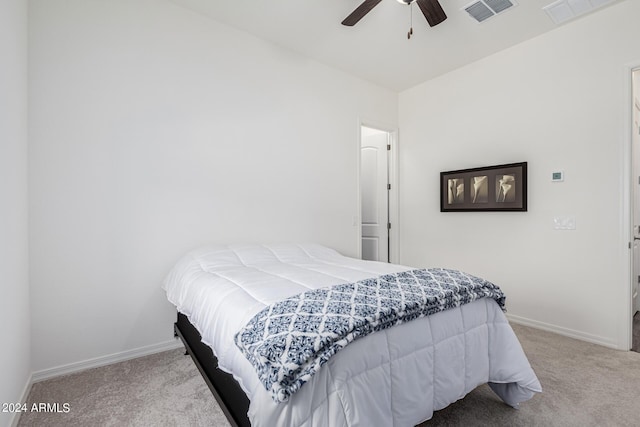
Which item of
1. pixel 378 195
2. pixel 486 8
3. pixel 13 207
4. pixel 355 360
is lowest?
pixel 355 360

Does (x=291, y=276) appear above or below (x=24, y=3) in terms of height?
below

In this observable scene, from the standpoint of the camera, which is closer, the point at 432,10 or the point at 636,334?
the point at 432,10

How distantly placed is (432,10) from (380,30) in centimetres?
85

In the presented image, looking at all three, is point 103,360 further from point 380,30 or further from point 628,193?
point 628,193

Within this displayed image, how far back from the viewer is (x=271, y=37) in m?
3.03

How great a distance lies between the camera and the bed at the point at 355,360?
3.45 ft

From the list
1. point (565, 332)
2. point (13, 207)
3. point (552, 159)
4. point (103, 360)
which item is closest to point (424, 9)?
point (552, 159)

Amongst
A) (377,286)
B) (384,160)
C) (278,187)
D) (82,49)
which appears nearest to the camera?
(377,286)

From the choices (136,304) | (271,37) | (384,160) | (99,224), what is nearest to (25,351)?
(136,304)

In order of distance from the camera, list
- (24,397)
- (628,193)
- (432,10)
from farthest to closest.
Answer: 1. (628,193)
2. (432,10)
3. (24,397)

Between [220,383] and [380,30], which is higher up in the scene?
[380,30]

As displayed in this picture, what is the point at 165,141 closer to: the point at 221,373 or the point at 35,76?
the point at 35,76

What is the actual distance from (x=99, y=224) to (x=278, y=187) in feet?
4.97

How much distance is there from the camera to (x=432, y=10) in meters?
2.12
